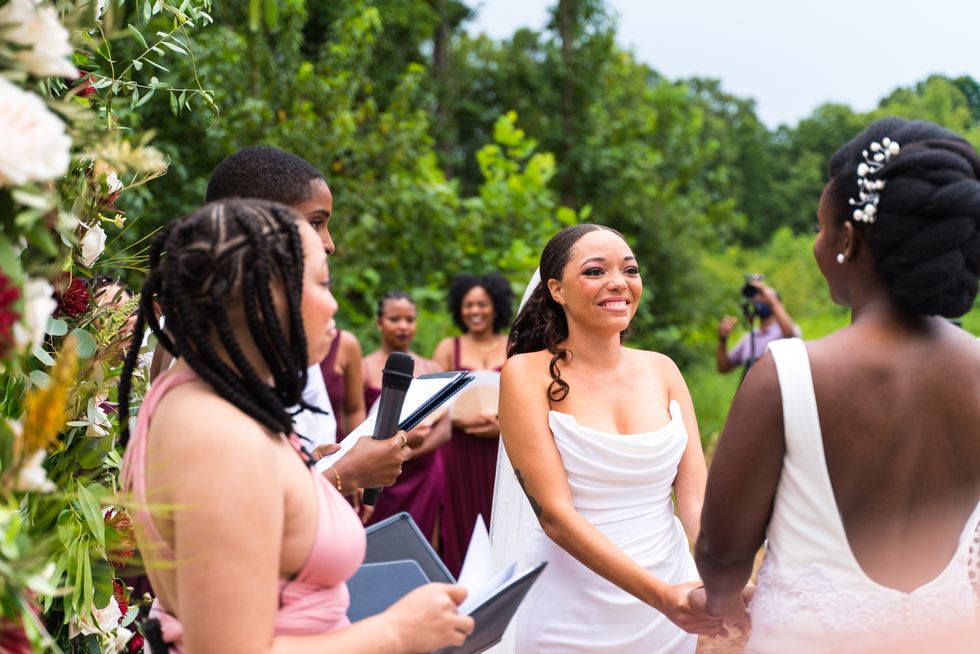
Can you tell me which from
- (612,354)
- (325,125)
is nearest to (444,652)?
(612,354)

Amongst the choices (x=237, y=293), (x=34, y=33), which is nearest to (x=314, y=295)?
(x=237, y=293)

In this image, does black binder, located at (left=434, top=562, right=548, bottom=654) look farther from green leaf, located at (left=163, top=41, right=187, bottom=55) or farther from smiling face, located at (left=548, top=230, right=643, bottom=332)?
green leaf, located at (left=163, top=41, right=187, bottom=55)

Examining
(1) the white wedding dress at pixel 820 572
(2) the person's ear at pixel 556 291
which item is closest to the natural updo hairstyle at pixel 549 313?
(2) the person's ear at pixel 556 291

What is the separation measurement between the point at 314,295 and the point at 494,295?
208 inches

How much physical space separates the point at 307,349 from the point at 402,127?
7892 mm

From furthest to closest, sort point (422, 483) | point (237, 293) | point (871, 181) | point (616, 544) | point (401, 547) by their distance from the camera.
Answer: point (422, 483) → point (616, 544) → point (401, 547) → point (871, 181) → point (237, 293)

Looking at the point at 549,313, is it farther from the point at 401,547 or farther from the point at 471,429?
the point at 471,429

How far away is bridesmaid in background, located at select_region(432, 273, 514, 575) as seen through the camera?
6.45 metres

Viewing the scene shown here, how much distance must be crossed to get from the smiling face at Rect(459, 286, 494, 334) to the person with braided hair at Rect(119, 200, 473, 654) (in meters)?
5.09

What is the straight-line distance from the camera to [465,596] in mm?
1968

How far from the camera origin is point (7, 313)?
1.47m

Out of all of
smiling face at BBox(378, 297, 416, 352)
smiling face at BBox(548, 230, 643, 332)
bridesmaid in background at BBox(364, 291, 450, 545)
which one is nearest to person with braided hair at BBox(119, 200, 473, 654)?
smiling face at BBox(548, 230, 643, 332)

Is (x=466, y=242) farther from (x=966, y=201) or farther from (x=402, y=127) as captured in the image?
(x=966, y=201)

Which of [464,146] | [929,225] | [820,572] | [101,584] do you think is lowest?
[101,584]
